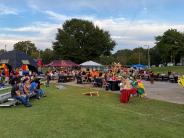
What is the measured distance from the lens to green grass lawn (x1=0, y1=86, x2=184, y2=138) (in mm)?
8805

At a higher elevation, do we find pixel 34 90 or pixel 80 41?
pixel 80 41

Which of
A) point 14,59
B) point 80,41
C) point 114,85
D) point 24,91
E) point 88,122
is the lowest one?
point 88,122

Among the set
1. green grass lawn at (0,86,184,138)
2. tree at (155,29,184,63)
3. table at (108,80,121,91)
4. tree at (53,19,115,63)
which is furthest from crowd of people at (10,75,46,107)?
tree at (155,29,184,63)

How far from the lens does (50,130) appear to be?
9.13m

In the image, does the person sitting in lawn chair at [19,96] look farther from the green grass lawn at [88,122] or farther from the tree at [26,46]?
the tree at [26,46]

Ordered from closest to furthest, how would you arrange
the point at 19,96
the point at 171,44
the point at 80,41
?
1. the point at 19,96
2. the point at 80,41
3. the point at 171,44

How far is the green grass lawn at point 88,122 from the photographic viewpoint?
8.80 metres

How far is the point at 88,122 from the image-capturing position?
1028cm

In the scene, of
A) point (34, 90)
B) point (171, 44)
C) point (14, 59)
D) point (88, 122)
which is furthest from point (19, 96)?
point (171, 44)

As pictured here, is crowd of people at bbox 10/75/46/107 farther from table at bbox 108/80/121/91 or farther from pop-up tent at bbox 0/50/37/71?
pop-up tent at bbox 0/50/37/71

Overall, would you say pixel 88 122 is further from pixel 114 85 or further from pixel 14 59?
pixel 14 59

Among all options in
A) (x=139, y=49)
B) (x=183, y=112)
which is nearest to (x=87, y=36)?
(x=183, y=112)

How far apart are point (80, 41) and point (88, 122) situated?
61.0m

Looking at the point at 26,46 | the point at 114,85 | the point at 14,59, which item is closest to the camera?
the point at 114,85
